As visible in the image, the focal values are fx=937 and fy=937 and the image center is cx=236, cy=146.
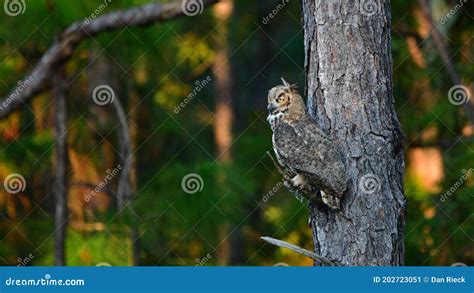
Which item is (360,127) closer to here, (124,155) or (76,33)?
(76,33)

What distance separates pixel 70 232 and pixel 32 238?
1.25 metres

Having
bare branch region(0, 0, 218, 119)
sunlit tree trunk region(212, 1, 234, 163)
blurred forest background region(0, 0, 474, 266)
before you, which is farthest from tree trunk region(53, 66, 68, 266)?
sunlit tree trunk region(212, 1, 234, 163)

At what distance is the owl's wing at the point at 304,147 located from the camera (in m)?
4.61

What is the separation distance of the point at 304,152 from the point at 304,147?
25 millimetres

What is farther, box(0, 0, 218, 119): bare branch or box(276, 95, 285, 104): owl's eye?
box(0, 0, 218, 119): bare branch

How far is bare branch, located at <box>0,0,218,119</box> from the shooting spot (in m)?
7.14

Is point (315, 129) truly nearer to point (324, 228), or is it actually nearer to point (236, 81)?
point (324, 228)

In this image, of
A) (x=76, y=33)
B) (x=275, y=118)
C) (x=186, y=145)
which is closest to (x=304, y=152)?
(x=275, y=118)

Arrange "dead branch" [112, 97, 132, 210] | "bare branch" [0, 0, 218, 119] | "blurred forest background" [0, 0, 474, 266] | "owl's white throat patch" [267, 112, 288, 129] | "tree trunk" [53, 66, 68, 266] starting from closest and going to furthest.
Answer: "owl's white throat patch" [267, 112, 288, 129] < "bare branch" [0, 0, 218, 119] < "tree trunk" [53, 66, 68, 266] < "dead branch" [112, 97, 132, 210] < "blurred forest background" [0, 0, 474, 266]

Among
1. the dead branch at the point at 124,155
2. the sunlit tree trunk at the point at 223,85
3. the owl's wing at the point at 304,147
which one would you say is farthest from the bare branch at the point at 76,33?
the sunlit tree trunk at the point at 223,85

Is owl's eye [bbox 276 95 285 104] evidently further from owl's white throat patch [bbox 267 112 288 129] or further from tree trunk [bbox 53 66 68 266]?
tree trunk [bbox 53 66 68 266]

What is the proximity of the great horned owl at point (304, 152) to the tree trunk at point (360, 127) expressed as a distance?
0.08 metres

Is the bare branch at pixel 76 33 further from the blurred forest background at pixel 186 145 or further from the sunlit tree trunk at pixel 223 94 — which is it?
the sunlit tree trunk at pixel 223 94

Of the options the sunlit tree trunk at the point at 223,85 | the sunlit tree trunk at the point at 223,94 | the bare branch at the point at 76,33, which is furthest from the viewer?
the sunlit tree trunk at the point at 223,85
